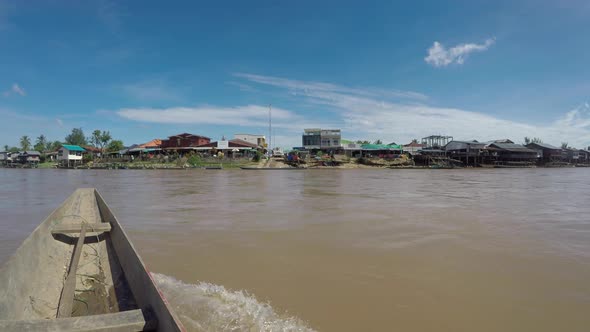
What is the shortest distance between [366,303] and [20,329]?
366cm

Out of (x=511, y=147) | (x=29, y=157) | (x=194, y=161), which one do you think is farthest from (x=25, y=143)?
(x=511, y=147)

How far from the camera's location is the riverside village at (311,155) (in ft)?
167

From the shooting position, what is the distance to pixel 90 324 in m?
2.51

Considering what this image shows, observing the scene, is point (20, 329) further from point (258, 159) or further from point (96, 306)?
point (258, 159)

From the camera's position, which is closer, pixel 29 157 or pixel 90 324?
pixel 90 324

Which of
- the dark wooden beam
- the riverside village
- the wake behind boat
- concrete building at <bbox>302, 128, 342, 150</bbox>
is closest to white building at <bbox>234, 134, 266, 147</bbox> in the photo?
the riverside village

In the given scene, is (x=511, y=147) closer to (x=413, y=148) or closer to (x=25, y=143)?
(x=413, y=148)

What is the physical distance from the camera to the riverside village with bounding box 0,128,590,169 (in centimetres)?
5088

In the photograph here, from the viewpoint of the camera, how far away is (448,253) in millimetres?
6176

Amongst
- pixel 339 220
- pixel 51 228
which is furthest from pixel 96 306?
pixel 339 220

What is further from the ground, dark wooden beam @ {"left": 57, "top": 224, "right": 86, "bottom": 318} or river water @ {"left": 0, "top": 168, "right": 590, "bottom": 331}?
dark wooden beam @ {"left": 57, "top": 224, "right": 86, "bottom": 318}

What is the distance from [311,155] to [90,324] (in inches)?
2178

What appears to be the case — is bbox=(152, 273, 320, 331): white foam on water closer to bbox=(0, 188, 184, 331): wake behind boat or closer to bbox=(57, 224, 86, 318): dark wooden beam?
bbox=(0, 188, 184, 331): wake behind boat

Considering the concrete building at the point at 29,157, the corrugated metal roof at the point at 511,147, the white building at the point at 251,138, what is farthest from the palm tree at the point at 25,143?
the corrugated metal roof at the point at 511,147
